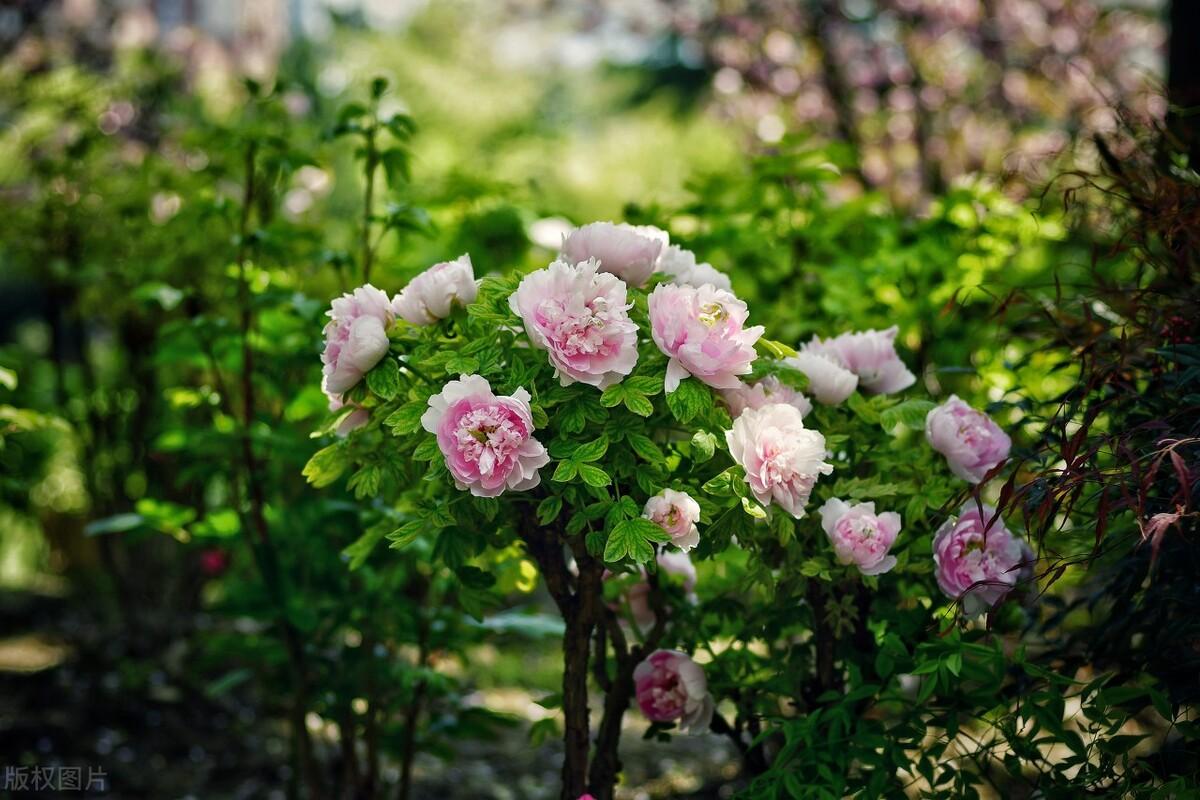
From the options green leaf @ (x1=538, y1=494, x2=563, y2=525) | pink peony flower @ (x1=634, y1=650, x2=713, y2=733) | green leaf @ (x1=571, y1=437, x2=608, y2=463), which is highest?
green leaf @ (x1=571, y1=437, x2=608, y2=463)

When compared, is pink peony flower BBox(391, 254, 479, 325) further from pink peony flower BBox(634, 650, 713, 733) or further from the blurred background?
pink peony flower BBox(634, 650, 713, 733)

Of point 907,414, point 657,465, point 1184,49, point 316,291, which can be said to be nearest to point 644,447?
point 657,465

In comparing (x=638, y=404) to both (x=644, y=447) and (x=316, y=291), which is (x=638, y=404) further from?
(x=316, y=291)

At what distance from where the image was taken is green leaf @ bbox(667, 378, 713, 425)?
1535 mm

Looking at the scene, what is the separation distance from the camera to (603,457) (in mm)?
1643

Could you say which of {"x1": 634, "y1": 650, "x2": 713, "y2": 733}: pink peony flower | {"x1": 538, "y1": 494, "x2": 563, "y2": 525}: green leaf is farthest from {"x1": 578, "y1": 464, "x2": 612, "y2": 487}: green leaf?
{"x1": 634, "y1": 650, "x2": 713, "y2": 733}: pink peony flower

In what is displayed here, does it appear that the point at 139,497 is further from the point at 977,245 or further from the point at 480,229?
the point at 977,245

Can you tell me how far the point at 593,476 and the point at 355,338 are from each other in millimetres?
412

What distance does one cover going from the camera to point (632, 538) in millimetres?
1524

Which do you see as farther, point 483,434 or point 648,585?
point 648,585

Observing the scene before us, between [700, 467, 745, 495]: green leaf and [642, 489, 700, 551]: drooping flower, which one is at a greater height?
[700, 467, 745, 495]: green leaf

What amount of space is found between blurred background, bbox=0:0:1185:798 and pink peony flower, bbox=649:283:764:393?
528mm

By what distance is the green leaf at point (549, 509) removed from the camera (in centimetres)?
161

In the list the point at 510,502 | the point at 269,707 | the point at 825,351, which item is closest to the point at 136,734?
the point at 269,707
